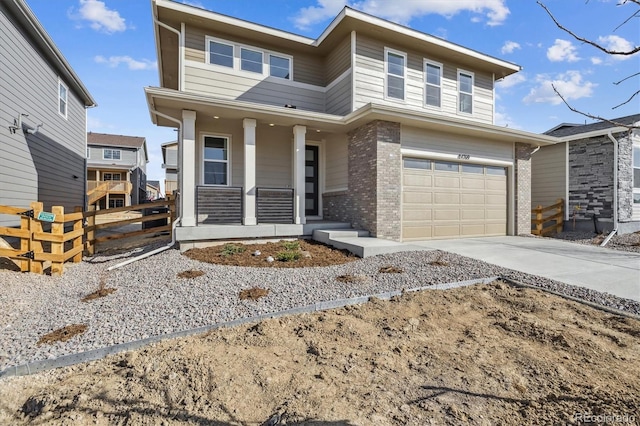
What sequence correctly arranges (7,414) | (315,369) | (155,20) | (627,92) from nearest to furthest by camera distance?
(627,92), (7,414), (315,369), (155,20)

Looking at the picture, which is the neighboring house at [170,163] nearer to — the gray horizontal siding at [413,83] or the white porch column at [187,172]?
the white porch column at [187,172]

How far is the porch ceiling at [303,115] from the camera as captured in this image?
729 cm

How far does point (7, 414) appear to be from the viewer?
2129 mm

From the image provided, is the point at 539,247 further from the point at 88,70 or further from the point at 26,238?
the point at 88,70

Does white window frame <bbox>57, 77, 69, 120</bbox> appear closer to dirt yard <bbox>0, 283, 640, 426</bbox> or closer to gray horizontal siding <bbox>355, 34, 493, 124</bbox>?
gray horizontal siding <bbox>355, 34, 493, 124</bbox>

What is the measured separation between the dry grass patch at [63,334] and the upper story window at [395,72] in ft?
31.0

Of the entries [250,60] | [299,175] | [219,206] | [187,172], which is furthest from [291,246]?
[250,60]

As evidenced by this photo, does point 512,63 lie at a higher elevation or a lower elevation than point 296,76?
higher

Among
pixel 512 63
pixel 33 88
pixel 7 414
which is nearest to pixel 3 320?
pixel 7 414

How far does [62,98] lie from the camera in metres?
10.6

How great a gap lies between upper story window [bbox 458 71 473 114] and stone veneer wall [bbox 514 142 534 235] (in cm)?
215

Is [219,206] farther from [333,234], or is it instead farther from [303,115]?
[303,115]

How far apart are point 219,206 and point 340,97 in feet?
16.7

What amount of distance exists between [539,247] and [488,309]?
5.43 m
